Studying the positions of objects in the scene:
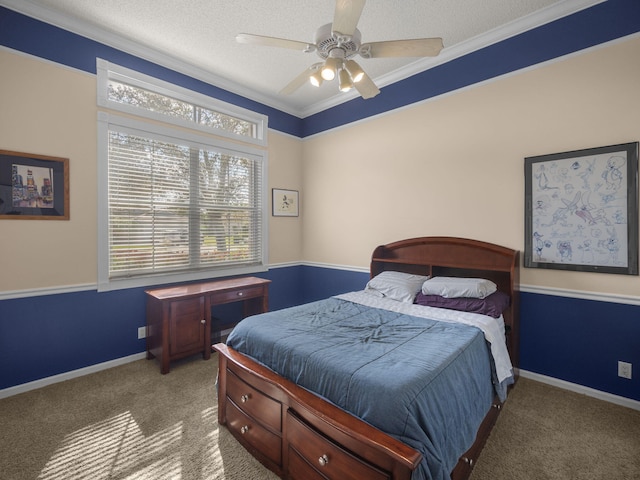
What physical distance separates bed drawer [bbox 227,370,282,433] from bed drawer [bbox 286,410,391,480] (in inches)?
4.8

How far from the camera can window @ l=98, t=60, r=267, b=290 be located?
10.1 feet

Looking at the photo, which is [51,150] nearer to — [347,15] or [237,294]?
[237,294]

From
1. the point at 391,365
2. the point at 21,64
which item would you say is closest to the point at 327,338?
the point at 391,365

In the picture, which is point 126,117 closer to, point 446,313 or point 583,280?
point 446,313

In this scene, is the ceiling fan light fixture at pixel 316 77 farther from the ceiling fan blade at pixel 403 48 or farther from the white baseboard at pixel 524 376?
the white baseboard at pixel 524 376

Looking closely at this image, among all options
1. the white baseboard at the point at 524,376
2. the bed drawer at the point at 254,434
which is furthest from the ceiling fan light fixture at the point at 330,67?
the white baseboard at the point at 524,376

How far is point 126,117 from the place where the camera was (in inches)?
122

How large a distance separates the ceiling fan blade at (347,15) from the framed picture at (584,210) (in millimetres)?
2011

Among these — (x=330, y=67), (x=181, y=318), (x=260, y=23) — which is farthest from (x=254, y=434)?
(x=260, y=23)

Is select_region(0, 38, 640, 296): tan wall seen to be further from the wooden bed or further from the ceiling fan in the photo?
the ceiling fan

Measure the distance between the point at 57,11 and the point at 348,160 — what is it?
3165 mm

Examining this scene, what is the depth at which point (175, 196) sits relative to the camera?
137 inches

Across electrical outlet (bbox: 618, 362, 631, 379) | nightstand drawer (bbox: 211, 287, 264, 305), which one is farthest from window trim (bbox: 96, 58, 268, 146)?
electrical outlet (bbox: 618, 362, 631, 379)

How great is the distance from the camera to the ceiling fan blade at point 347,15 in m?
1.65
